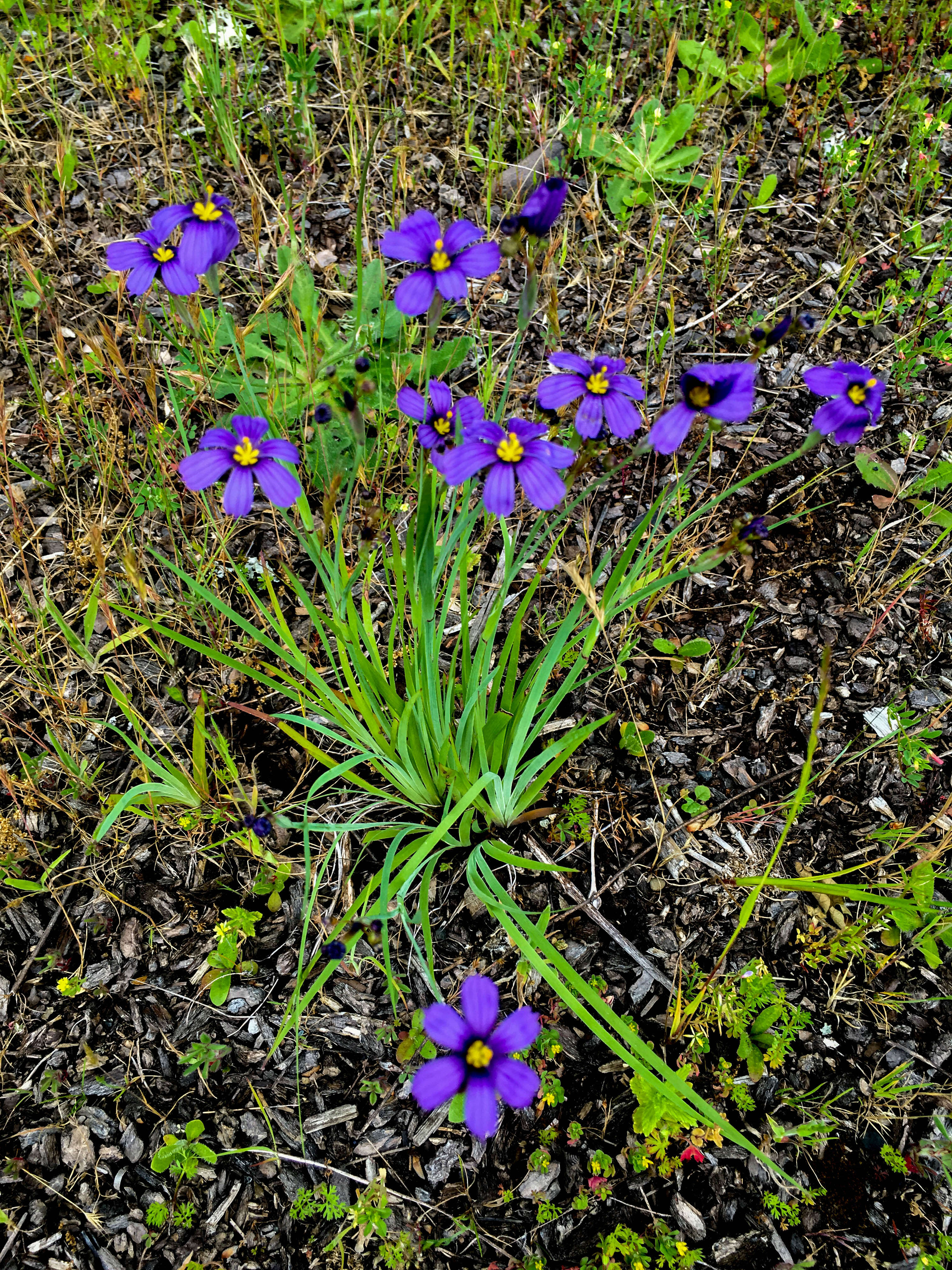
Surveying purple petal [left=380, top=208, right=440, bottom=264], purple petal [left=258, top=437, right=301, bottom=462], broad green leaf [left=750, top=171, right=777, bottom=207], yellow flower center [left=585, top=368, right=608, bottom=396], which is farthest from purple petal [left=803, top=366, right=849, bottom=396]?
broad green leaf [left=750, top=171, right=777, bottom=207]

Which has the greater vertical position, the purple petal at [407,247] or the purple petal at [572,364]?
the purple petal at [407,247]

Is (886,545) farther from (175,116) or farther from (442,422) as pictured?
(175,116)

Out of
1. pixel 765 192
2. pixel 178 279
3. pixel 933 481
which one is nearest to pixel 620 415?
pixel 178 279

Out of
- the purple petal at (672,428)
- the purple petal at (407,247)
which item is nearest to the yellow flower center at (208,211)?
the purple petal at (407,247)

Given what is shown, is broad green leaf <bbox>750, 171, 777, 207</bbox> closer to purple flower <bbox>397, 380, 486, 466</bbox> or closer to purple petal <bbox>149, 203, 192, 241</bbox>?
purple flower <bbox>397, 380, 486, 466</bbox>

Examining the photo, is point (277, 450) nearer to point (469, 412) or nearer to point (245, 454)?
point (245, 454)

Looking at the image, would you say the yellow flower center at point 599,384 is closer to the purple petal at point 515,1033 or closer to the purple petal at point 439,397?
the purple petal at point 439,397
